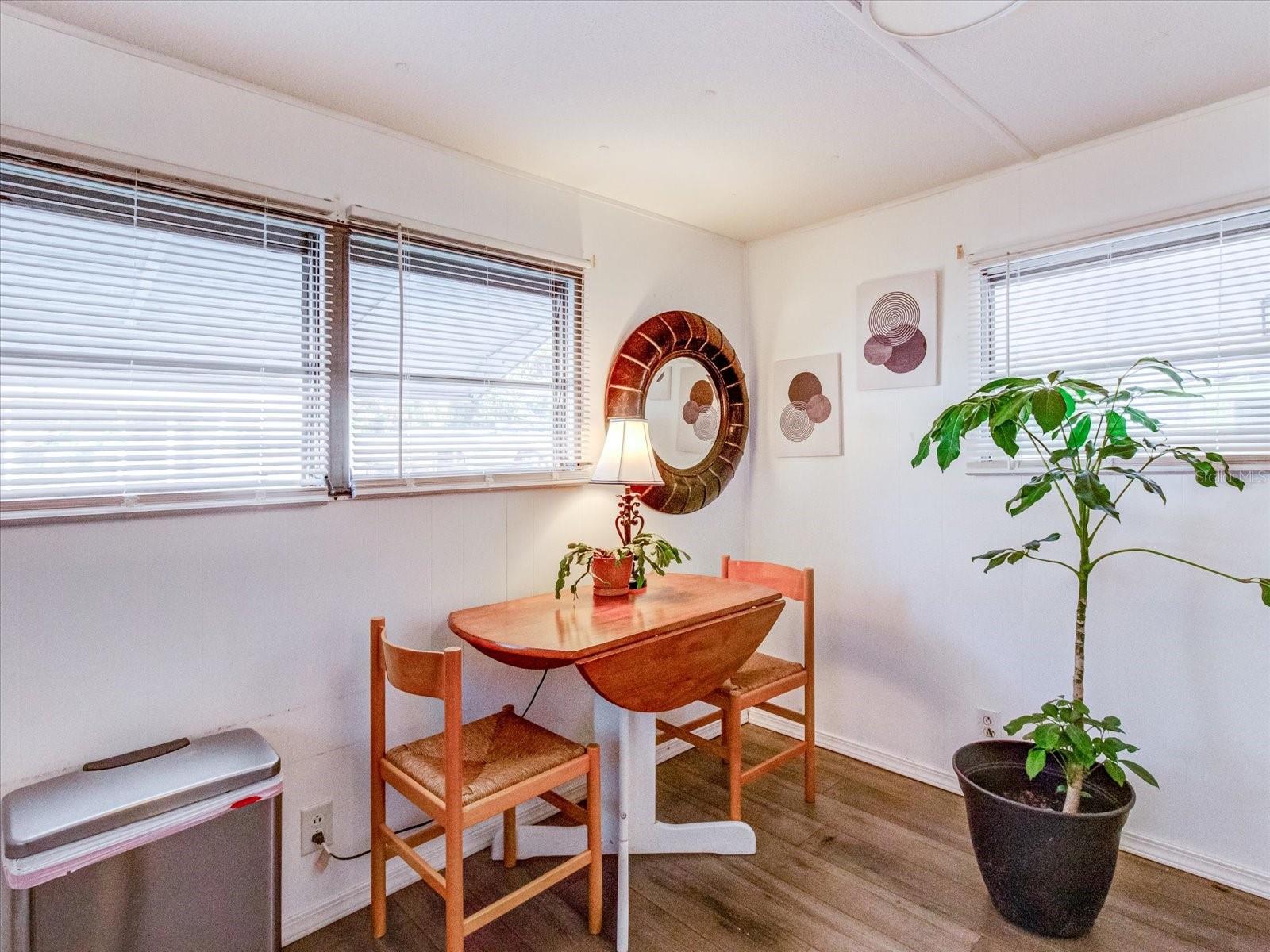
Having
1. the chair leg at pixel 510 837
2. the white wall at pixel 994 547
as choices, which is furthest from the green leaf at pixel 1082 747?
the chair leg at pixel 510 837

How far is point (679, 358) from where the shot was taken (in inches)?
109

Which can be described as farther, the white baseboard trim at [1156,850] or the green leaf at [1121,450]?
the white baseboard trim at [1156,850]

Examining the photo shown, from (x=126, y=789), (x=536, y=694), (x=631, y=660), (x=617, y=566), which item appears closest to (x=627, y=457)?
(x=617, y=566)

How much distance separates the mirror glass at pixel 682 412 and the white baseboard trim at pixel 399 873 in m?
1.33

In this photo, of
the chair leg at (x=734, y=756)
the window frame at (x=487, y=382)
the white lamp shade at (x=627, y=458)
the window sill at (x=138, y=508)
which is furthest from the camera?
the white lamp shade at (x=627, y=458)

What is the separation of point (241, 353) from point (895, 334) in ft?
7.36

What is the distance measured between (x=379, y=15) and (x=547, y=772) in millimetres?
1811

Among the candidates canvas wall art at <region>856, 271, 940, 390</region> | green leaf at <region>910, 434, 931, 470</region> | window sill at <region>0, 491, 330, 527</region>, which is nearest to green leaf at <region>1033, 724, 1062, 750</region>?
green leaf at <region>910, 434, 931, 470</region>

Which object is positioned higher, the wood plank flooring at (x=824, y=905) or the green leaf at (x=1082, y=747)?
the green leaf at (x=1082, y=747)

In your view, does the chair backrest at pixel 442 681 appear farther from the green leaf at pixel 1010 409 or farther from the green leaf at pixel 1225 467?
the green leaf at pixel 1225 467

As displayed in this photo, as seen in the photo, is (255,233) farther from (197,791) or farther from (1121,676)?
(1121,676)

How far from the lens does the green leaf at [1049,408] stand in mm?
1663

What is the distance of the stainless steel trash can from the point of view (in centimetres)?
127

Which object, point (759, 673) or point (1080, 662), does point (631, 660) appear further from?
point (1080, 662)
